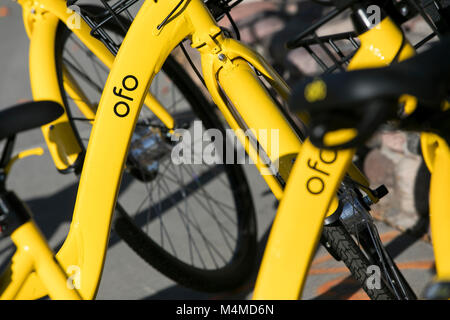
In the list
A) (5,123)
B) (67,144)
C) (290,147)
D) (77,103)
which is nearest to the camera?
(5,123)

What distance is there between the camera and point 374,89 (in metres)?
0.88

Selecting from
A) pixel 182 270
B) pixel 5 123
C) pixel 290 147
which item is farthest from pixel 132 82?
pixel 182 270

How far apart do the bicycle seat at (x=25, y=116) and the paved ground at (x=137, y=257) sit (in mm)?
1257

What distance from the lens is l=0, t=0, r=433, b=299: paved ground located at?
2318mm

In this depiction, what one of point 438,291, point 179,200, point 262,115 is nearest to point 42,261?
point 262,115

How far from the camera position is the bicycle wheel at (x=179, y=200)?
2.28 meters

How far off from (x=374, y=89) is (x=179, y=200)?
2.22 metres

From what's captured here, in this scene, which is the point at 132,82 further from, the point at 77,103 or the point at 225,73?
the point at 77,103

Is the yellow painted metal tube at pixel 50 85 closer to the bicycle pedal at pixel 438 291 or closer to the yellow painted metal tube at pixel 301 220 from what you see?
the yellow painted metal tube at pixel 301 220

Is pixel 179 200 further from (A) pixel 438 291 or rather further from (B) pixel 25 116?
(A) pixel 438 291

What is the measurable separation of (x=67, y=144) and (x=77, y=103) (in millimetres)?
262

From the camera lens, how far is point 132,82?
4.98ft

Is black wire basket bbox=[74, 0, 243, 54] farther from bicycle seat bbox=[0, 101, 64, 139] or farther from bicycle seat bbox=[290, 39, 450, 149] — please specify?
bicycle seat bbox=[290, 39, 450, 149]

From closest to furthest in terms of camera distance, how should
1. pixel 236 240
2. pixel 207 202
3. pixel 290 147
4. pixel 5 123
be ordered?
pixel 5 123
pixel 290 147
pixel 236 240
pixel 207 202
